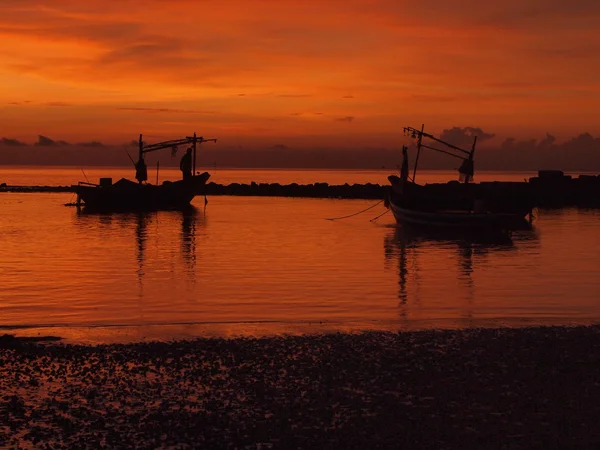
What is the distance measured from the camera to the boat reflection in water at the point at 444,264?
20797 millimetres

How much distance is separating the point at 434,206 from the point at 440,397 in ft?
164

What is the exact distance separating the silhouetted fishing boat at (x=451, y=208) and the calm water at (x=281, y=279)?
2.11m

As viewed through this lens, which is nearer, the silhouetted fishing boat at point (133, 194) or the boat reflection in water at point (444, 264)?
the boat reflection in water at point (444, 264)

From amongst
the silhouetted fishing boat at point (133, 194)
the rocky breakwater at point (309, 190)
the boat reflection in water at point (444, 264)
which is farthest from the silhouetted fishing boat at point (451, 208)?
the rocky breakwater at point (309, 190)

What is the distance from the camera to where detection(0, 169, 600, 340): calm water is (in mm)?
18703

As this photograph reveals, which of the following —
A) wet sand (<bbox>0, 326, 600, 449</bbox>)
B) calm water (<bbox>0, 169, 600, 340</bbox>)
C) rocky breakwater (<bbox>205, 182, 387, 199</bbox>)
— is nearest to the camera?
wet sand (<bbox>0, 326, 600, 449</bbox>)

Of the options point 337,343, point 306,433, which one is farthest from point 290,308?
point 306,433

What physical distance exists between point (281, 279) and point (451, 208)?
Answer: 3660 cm

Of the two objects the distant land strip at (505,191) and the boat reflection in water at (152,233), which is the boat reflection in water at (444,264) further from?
the distant land strip at (505,191)

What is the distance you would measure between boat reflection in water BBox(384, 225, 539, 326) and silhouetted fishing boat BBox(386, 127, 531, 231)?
74cm

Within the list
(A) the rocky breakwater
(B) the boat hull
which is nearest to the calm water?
(B) the boat hull

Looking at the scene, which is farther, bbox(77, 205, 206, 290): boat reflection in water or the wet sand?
bbox(77, 205, 206, 290): boat reflection in water

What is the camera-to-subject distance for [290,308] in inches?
801

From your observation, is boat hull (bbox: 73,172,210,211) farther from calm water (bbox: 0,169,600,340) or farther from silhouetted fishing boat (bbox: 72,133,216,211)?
calm water (bbox: 0,169,600,340)
